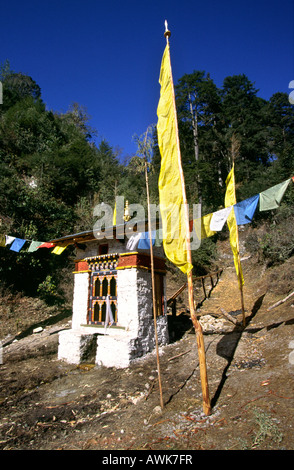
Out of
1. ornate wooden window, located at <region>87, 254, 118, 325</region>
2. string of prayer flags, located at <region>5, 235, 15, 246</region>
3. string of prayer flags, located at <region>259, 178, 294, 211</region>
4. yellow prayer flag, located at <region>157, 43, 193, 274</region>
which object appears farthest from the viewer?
string of prayer flags, located at <region>5, 235, 15, 246</region>

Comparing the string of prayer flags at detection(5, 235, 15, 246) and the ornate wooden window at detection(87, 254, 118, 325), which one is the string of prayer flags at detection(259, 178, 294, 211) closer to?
the ornate wooden window at detection(87, 254, 118, 325)

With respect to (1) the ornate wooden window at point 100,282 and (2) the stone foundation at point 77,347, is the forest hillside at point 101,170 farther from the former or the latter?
(2) the stone foundation at point 77,347

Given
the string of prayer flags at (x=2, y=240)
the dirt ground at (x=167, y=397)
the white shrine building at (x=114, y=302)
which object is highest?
the string of prayer flags at (x=2, y=240)

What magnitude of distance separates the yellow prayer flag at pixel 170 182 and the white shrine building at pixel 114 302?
2.72 m

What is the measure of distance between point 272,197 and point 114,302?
586cm

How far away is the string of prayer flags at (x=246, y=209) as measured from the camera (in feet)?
18.7

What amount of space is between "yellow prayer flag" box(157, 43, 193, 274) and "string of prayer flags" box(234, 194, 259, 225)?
69.3 inches

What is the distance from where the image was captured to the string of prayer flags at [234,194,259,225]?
5.69 m

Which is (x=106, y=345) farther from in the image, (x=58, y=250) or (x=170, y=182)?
(x=170, y=182)

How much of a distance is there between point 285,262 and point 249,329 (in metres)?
7.46

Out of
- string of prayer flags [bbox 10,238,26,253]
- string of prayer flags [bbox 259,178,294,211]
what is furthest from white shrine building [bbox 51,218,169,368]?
string of prayer flags [bbox 259,178,294,211]

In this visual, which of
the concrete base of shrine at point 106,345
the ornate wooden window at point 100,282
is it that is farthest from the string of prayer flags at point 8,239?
the concrete base of shrine at point 106,345

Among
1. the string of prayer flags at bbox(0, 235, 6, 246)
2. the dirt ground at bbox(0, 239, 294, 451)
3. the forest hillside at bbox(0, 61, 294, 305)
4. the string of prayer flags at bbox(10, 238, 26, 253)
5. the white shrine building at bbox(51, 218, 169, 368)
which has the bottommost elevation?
the dirt ground at bbox(0, 239, 294, 451)
